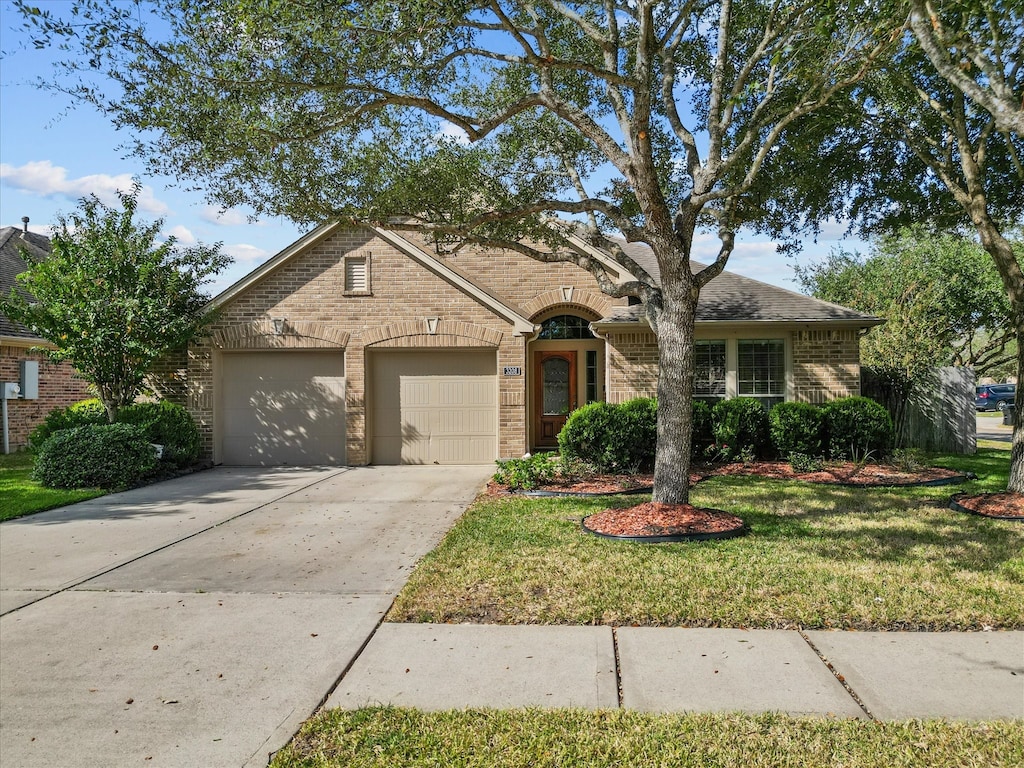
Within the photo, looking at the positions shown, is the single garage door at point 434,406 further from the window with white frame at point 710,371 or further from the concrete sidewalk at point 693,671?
the concrete sidewalk at point 693,671

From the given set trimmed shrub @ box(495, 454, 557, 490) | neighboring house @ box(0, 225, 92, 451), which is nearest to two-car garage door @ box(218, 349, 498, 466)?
trimmed shrub @ box(495, 454, 557, 490)

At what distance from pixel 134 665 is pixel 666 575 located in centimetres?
403

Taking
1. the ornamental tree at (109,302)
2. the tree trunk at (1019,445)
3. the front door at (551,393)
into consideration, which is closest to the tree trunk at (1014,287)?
the tree trunk at (1019,445)

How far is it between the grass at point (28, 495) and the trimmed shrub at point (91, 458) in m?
0.24

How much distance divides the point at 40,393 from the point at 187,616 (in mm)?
15995

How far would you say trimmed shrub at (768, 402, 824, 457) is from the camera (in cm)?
1274

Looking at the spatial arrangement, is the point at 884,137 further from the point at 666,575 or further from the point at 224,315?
the point at 224,315

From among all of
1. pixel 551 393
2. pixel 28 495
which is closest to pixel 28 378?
pixel 28 495

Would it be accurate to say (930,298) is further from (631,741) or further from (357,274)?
(631,741)

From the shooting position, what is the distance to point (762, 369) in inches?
551

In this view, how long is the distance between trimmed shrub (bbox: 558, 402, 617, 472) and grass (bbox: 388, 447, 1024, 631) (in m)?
3.03

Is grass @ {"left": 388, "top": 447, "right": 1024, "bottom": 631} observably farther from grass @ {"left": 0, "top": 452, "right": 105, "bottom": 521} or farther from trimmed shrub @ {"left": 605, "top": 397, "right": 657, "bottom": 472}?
grass @ {"left": 0, "top": 452, "right": 105, "bottom": 521}

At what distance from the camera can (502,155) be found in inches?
408

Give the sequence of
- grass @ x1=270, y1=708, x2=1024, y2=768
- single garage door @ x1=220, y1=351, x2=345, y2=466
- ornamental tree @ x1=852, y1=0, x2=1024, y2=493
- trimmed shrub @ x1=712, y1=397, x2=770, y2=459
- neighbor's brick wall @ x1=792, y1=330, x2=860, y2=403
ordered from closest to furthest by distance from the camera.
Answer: grass @ x1=270, y1=708, x2=1024, y2=768 → ornamental tree @ x1=852, y1=0, x2=1024, y2=493 → trimmed shrub @ x1=712, y1=397, x2=770, y2=459 → neighbor's brick wall @ x1=792, y1=330, x2=860, y2=403 → single garage door @ x1=220, y1=351, x2=345, y2=466
